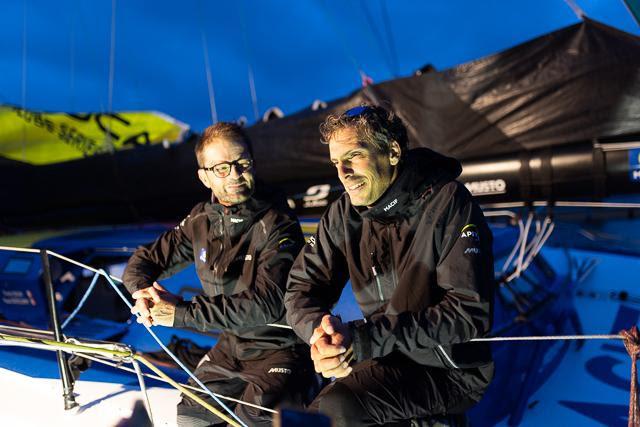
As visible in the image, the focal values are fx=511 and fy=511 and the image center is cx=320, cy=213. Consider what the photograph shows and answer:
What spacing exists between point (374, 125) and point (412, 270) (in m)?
0.45

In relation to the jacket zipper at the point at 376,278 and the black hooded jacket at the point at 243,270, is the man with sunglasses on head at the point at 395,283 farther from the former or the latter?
the black hooded jacket at the point at 243,270

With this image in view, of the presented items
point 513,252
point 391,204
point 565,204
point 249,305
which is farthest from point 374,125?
point 565,204

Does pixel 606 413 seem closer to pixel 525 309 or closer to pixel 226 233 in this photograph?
pixel 525 309

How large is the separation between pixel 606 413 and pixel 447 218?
4.58 ft

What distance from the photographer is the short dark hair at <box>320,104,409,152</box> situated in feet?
5.11

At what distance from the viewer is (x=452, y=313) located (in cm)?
135

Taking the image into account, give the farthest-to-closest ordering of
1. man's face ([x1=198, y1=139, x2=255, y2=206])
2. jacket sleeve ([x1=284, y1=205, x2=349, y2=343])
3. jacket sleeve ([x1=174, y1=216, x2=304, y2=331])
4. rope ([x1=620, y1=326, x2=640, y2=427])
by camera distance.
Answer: man's face ([x1=198, y1=139, x2=255, y2=206]), jacket sleeve ([x1=174, y1=216, x2=304, y2=331]), jacket sleeve ([x1=284, y1=205, x2=349, y2=343]), rope ([x1=620, y1=326, x2=640, y2=427])

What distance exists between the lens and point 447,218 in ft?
4.79

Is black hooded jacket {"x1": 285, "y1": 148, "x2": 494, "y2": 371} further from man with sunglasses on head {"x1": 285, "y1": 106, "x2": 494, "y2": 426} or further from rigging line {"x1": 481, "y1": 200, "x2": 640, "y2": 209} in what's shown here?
rigging line {"x1": 481, "y1": 200, "x2": 640, "y2": 209}

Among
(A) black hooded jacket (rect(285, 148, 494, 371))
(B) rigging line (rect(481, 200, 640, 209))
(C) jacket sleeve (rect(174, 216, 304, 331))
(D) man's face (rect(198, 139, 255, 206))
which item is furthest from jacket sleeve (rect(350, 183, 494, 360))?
(B) rigging line (rect(481, 200, 640, 209))

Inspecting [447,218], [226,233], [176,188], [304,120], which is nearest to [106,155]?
[176,188]

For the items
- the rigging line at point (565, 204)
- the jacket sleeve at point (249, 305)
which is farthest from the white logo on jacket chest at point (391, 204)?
the rigging line at point (565, 204)

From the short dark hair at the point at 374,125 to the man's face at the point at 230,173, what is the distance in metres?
0.49

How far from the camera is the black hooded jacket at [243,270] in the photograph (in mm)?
1771
